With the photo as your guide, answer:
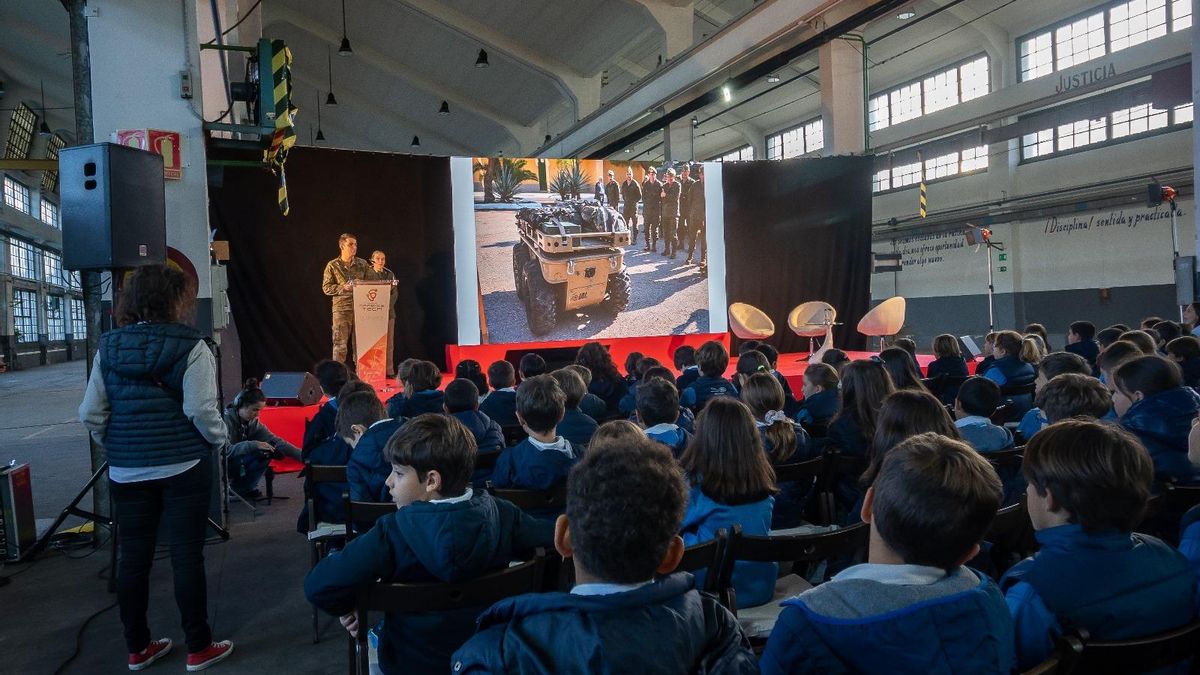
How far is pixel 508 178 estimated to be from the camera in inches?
381

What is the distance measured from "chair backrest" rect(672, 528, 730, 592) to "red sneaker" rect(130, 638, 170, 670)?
209 cm

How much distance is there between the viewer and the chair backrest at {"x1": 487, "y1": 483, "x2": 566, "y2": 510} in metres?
2.42

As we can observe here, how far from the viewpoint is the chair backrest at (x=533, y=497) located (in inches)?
95.4

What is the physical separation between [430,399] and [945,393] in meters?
3.47

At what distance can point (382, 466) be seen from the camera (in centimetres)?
271

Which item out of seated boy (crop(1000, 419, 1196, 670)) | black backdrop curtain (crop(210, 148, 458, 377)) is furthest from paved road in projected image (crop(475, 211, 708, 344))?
seated boy (crop(1000, 419, 1196, 670))

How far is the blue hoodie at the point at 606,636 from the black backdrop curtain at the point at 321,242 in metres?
8.54

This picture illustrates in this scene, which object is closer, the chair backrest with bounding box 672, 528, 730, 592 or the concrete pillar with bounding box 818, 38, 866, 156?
the chair backrest with bounding box 672, 528, 730, 592

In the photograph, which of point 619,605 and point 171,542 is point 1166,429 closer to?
point 619,605

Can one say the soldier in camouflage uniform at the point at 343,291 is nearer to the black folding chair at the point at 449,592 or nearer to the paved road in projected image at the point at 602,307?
the paved road in projected image at the point at 602,307

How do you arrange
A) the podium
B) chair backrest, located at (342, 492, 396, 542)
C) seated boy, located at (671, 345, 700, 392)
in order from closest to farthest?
chair backrest, located at (342, 492, 396, 542)
seated boy, located at (671, 345, 700, 392)
the podium

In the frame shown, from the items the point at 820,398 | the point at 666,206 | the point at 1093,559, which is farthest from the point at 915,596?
the point at 666,206

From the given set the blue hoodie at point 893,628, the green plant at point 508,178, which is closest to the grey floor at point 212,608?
the blue hoodie at point 893,628

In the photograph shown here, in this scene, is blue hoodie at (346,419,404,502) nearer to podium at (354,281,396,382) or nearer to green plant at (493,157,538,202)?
podium at (354,281,396,382)
